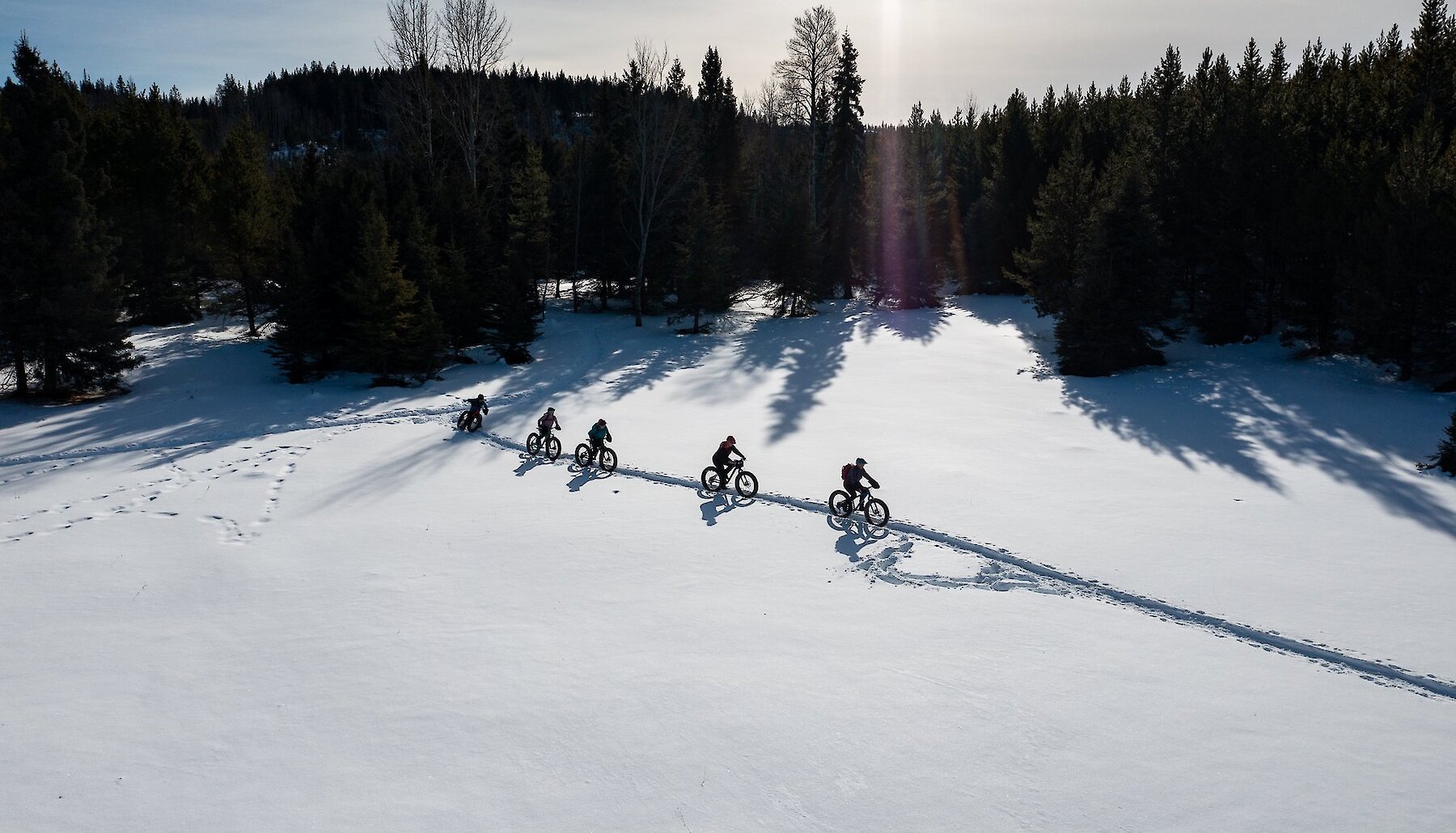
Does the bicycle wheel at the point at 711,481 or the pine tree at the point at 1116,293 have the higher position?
the pine tree at the point at 1116,293

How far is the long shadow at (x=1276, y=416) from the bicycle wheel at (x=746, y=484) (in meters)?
11.7

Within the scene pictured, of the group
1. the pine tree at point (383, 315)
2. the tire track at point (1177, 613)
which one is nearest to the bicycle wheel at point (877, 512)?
the tire track at point (1177, 613)

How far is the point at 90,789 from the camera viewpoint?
7047 millimetres

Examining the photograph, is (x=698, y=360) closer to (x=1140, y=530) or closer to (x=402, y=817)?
(x=1140, y=530)

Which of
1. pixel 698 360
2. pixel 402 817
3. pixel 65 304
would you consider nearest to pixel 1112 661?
pixel 402 817

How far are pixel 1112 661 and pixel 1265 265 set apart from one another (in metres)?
33.7

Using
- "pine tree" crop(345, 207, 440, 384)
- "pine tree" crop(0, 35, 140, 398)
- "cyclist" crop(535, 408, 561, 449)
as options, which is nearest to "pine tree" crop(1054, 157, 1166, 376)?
"cyclist" crop(535, 408, 561, 449)

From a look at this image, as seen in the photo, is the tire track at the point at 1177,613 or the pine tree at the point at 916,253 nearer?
the tire track at the point at 1177,613

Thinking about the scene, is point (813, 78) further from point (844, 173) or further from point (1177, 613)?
point (1177, 613)

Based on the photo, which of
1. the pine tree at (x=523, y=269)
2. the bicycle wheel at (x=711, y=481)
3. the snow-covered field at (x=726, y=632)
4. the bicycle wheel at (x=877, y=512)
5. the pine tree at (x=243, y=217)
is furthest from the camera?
the pine tree at (x=243, y=217)

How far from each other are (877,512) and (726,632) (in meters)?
6.33

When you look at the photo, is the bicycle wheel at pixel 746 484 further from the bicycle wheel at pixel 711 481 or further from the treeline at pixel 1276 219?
the treeline at pixel 1276 219

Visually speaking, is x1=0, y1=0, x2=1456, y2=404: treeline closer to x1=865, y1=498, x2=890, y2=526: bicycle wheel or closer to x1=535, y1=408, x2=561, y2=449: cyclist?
x1=535, y1=408, x2=561, y2=449: cyclist

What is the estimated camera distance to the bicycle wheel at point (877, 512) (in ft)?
52.9
